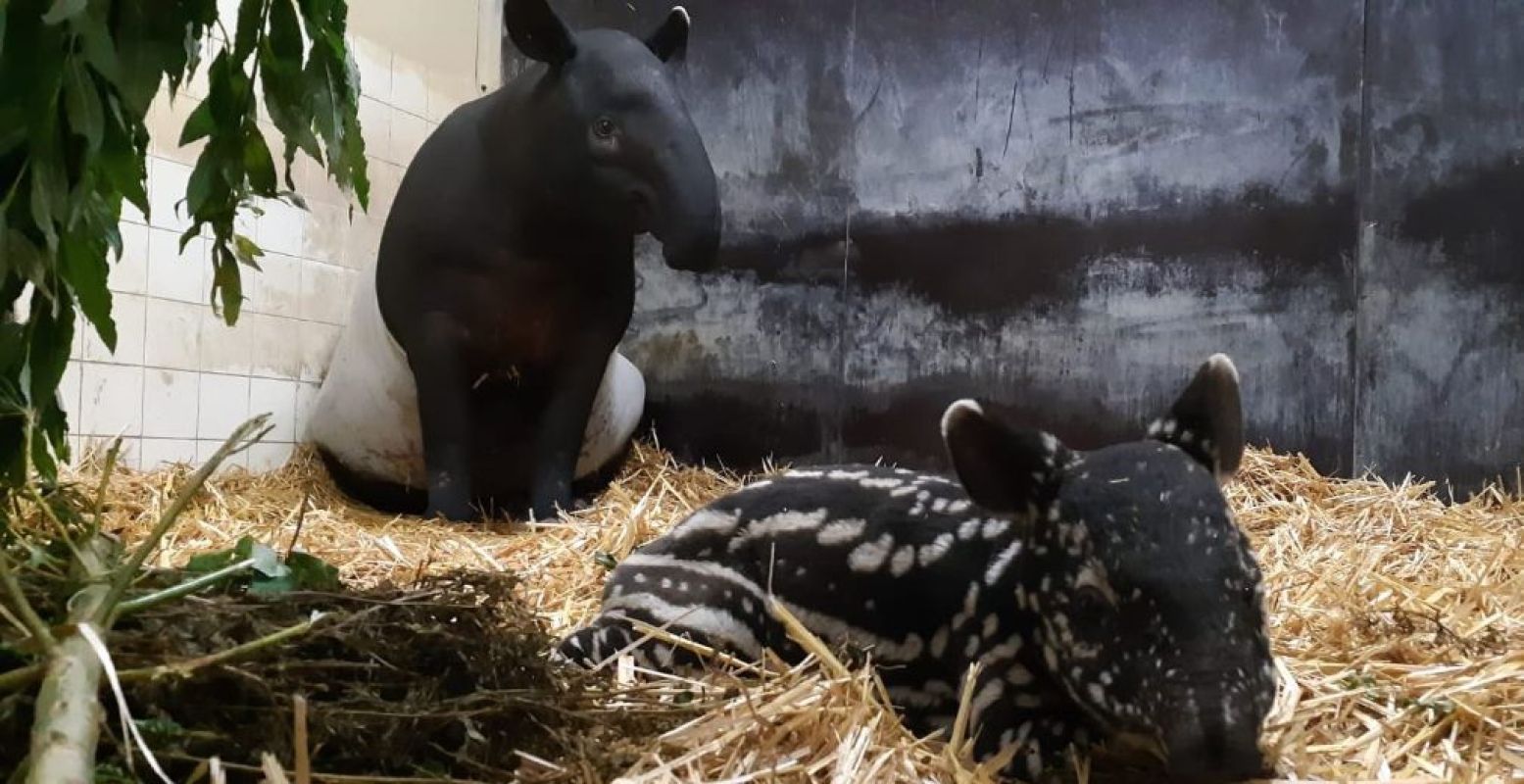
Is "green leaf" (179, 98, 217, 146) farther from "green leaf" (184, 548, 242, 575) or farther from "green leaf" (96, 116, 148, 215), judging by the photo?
"green leaf" (184, 548, 242, 575)

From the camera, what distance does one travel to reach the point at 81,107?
5.45ft

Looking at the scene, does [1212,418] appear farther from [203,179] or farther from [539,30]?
[539,30]

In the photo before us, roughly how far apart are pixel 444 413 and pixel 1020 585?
3130 millimetres

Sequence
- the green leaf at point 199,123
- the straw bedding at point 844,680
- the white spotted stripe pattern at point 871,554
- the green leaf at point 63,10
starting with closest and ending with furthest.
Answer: the green leaf at point 63,10 → the straw bedding at point 844,680 → the green leaf at point 199,123 → the white spotted stripe pattern at point 871,554

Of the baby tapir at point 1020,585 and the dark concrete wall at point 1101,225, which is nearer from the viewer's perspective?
the baby tapir at point 1020,585

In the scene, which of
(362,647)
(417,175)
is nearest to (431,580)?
(362,647)

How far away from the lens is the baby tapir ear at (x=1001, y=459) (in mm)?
2164

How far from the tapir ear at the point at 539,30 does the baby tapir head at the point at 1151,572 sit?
291 centimetres

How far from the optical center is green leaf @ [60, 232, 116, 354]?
1811 millimetres

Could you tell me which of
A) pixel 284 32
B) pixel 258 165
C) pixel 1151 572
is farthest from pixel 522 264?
pixel 1151 572

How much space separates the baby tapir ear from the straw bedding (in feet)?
1.24

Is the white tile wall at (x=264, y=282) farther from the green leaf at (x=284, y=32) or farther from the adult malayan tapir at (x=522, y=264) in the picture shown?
the green leaf at (x=284, y=32)

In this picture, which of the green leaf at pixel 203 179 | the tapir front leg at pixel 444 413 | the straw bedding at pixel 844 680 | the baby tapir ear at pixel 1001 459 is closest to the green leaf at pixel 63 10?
the green leaf at pixel 203 179

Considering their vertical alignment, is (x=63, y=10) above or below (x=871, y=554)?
above
